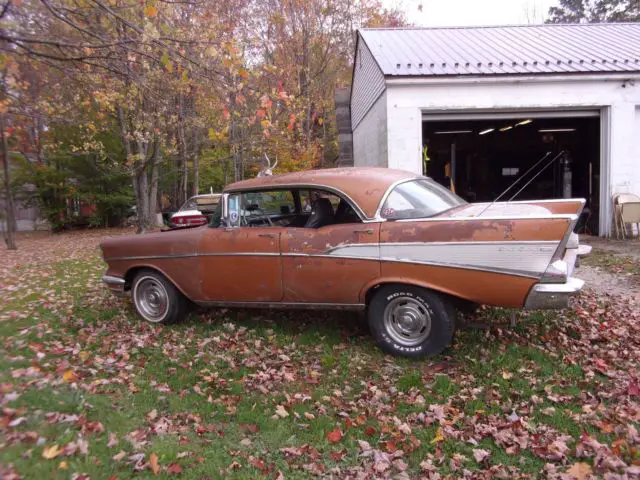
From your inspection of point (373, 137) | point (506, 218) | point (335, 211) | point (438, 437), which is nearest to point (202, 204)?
point (373, 137)

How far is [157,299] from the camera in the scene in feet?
19.3

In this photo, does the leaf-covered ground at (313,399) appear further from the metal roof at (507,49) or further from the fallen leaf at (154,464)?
the metal roof at (507,49)

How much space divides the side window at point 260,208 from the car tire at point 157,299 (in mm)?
1141

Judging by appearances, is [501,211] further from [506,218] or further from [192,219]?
[192,219]

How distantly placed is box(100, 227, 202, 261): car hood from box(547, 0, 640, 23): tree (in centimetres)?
3890

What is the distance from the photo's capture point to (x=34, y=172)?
21312 mm

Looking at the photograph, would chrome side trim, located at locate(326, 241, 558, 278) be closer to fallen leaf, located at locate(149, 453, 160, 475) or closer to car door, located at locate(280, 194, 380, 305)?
car door, located at locate(280, 194, 380, 305)

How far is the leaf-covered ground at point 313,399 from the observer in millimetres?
3074

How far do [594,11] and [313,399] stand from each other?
1736 inches

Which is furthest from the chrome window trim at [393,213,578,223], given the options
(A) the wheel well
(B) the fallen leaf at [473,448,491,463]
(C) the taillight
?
(C) the taillight

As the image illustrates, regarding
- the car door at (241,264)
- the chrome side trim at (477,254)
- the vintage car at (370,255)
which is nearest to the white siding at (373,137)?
the vintage car at (370,255)

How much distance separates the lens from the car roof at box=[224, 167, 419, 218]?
4.66 meters

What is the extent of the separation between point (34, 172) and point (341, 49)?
17.1 m

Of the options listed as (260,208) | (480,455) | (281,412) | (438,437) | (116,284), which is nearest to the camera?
(480,455)
